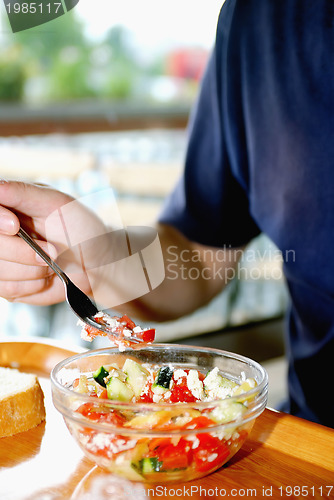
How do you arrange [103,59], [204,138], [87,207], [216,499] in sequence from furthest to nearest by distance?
[103,59] < [204,138] < [87,207] < [216,499]

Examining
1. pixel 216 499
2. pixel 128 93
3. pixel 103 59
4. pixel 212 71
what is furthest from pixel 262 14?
pixel 128 93

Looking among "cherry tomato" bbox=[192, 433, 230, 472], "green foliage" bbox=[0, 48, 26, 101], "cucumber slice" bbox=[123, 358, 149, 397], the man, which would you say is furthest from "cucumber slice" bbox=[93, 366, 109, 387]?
"green foliage" bbox=[0, 48, 26, 101]

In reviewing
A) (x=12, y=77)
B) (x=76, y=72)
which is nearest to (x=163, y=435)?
(x=12, y=77)

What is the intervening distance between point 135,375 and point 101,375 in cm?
4

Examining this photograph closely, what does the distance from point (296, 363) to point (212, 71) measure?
0.62m

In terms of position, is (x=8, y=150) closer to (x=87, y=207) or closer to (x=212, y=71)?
(x=212, y=71)

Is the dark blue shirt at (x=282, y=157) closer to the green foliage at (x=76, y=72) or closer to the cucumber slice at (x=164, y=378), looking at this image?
the cucumber slice at (x=164, y=378)

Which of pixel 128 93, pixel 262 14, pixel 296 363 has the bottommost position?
pixel 128 93

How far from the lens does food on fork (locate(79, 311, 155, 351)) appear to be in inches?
28.3

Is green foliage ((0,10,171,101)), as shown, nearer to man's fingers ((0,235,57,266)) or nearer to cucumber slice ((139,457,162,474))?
man's fingers ((0,235,57,266))

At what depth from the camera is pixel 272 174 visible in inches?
45.7

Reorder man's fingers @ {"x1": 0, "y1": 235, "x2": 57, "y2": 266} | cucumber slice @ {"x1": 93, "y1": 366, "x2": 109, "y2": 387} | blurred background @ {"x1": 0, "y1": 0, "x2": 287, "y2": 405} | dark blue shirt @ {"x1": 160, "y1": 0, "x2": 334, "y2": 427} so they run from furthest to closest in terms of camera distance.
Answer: blurred background @ {"x1": 0, "y1": 0, "x2": 287, "y2": 405} < dark blue shirt @ {"x1": 160, "y1": 0, "x2": 334, "y2": 427} < man's fingers @ {"x1": 0, "y1": 235, "x2": 57, "y2": 266} < cucumber slice @ {"x1": 93, "y1": 366, "x2": 109, "y2": 387}

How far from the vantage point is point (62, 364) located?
27.1 inches

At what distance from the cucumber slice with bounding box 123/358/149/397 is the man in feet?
0.87
